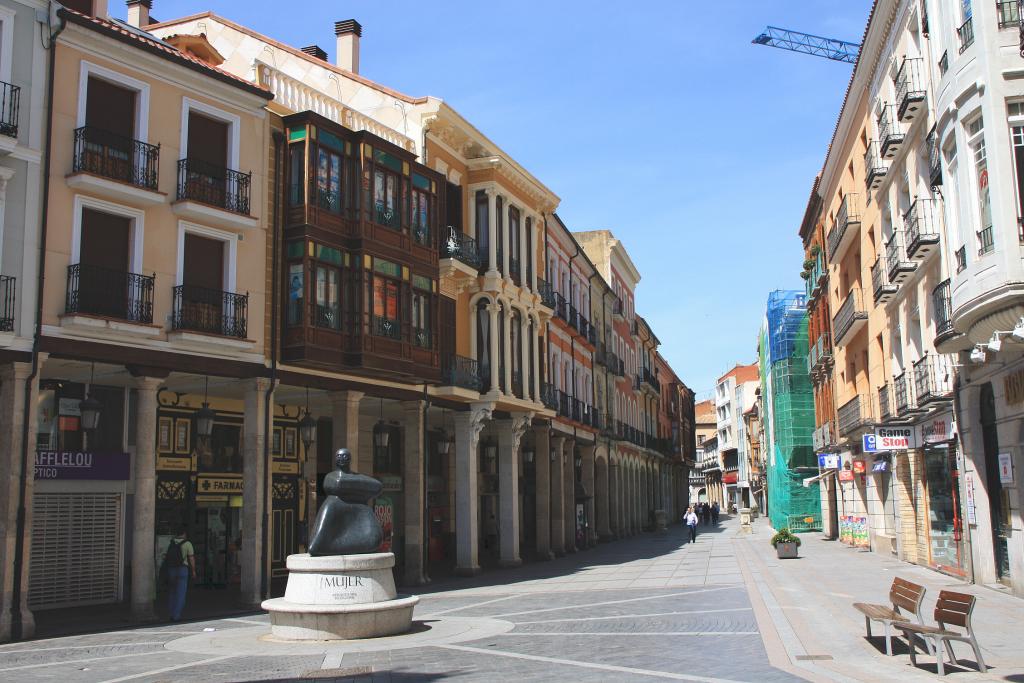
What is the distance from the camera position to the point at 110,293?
1983 centimetres

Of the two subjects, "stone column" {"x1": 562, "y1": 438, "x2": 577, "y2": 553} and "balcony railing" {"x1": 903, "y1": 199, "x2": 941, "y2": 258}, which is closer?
"balcony railing" {"x1": 903, "y1": 199, "x2": 941, "y2": 258}

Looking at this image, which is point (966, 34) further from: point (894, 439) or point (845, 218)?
point (845, 218)

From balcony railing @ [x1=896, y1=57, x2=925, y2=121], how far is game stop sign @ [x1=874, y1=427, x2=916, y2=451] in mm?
8872

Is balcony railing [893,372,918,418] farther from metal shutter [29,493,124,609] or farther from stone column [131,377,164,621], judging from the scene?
metal shutter [29,493,124,609]

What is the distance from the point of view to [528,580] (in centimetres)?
2891

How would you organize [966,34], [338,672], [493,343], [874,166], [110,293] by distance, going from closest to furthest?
[338,672], [966,34], [110,293], [874,166], [493,343]

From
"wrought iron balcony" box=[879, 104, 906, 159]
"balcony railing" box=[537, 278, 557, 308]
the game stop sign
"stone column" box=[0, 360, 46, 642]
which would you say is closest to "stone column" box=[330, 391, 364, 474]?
"stone column" box=[0, 360, 46, 642]

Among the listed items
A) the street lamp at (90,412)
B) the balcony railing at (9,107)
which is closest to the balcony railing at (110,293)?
the street lamp at (90,412)

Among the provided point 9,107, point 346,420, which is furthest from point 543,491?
point 9,107

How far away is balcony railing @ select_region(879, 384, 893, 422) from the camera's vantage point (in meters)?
30.2

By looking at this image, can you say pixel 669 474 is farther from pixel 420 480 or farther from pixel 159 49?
pixel 159 49

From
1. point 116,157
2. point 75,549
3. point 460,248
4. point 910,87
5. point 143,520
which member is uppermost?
point 910,87

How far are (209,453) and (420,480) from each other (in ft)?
19.4

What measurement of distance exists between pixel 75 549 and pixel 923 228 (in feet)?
70.7
